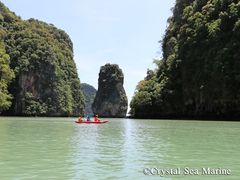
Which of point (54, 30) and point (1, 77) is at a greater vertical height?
point (54, 30)

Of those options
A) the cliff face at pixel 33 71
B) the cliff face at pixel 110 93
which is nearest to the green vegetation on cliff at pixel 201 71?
the cliff face at pixel 33 71

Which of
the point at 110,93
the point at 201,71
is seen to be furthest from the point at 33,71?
the point at 201,71

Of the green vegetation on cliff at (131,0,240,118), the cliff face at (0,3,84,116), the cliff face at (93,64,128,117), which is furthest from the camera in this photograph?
the cliff face at (93,64,128,117)

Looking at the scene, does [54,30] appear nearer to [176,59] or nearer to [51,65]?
[51,65]

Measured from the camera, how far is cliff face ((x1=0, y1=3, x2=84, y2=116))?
12469 centimetres

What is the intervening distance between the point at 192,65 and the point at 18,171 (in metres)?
61.3

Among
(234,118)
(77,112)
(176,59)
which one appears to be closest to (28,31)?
(77,112)

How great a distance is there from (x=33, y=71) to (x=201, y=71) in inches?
2799

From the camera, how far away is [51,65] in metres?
132

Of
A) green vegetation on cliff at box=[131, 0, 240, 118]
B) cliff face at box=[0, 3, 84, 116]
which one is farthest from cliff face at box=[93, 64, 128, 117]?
green vegetation on cliff at box=[131, 0, 240, 118]

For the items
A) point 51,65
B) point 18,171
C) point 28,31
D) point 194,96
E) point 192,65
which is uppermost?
point 28,31

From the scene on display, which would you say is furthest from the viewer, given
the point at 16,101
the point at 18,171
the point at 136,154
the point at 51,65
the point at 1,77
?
the point at 51,65

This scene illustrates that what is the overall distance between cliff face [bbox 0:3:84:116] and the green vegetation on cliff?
50784 mm

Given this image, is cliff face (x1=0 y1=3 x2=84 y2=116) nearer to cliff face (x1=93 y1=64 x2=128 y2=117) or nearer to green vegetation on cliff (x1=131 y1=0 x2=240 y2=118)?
cliff face (x1=93 y1=64 x2=128 y2=117)
